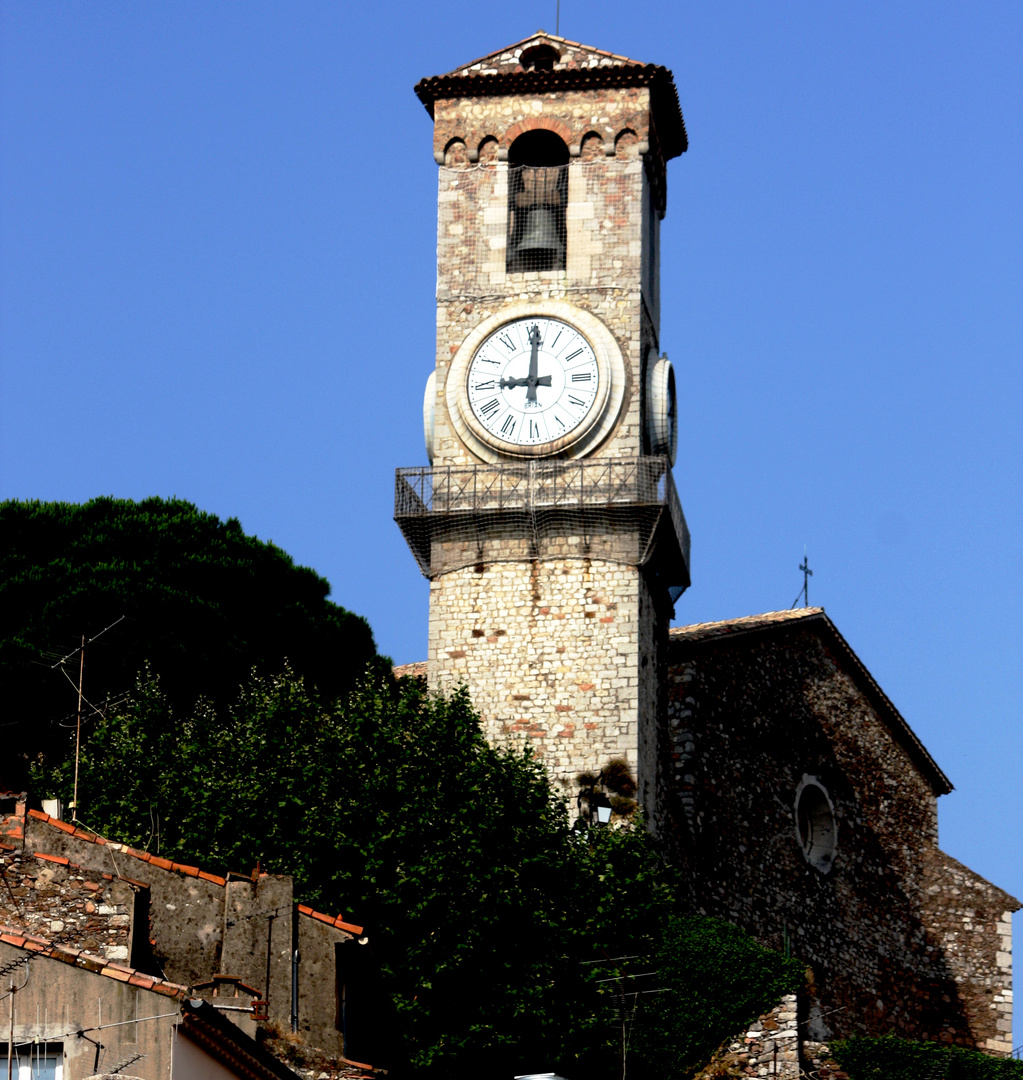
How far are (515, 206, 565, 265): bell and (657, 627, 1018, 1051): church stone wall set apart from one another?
22.5 feet

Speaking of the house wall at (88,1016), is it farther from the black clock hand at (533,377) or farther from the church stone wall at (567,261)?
the black clock hand at (533,377)

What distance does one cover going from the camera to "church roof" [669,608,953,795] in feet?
144

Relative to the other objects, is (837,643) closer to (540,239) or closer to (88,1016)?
(540,239)

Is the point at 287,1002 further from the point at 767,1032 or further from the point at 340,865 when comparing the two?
the point at 767,1032

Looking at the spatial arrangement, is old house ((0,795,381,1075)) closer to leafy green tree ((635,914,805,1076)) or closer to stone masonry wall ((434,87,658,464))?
leafy green tree ((635,914,805,1076))

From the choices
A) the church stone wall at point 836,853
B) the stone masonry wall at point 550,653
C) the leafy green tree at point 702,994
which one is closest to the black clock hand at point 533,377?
the stone masonry wall at point 550,653

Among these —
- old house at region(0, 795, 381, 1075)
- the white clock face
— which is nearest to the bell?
the white clock face

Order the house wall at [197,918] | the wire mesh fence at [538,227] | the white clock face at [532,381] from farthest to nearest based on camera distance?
the wire mesh fence at [538,227] < the white clock face at [532,381] < the house wall at [197,918]

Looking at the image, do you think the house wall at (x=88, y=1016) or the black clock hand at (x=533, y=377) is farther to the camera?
the black clock hand at (x=533, y=377)

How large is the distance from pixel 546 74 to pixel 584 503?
751cm

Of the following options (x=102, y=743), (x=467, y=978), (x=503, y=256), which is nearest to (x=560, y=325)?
(x=503, y=256)

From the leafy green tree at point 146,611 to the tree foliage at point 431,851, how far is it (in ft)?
9.79

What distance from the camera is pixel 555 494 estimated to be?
3919cm

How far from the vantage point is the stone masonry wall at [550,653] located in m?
37.9
